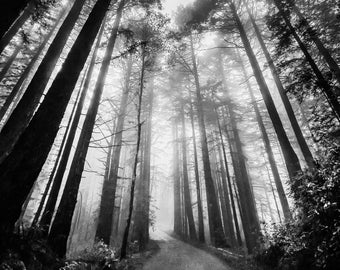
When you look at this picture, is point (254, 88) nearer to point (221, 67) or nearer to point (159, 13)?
point (221, 67)

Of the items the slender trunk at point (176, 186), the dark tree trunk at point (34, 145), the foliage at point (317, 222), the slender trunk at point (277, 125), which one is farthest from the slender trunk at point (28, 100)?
the slender trunk at point (176, 186)

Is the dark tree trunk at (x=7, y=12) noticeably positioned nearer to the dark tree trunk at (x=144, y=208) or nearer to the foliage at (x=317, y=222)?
the foliage at (x=317, y=222)

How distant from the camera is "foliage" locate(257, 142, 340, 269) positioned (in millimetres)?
3240

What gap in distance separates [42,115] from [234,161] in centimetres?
1522

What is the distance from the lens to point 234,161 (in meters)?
16.4

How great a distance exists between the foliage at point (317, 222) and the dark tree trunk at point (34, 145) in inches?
194

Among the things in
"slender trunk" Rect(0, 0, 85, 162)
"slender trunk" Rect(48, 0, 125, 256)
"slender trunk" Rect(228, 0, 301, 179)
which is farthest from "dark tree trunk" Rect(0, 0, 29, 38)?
"slender trunk" Rect(228, 0, 301, 179)

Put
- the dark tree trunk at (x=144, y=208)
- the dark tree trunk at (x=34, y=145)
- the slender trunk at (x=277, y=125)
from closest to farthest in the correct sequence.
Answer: the dark tree trunk at (x=34, y=145)
the slender trunk at (x=277, y=125)
the dark tree trunk at (x=144, y=208)

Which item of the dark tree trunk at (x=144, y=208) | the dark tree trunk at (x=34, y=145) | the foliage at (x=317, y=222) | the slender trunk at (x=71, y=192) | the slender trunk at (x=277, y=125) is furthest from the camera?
the dark tree trunk at (x=144, y=208)

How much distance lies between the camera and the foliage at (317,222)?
3240 millimetres

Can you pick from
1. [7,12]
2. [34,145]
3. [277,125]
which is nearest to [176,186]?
[277,125]

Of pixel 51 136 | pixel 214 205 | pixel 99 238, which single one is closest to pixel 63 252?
pixel 51 136

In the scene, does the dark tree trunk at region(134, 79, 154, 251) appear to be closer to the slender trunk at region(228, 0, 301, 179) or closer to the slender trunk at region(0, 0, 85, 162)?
the slender trunk at region(0, 0, 85, 162)

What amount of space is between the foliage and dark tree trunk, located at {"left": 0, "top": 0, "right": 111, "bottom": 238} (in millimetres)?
4923
